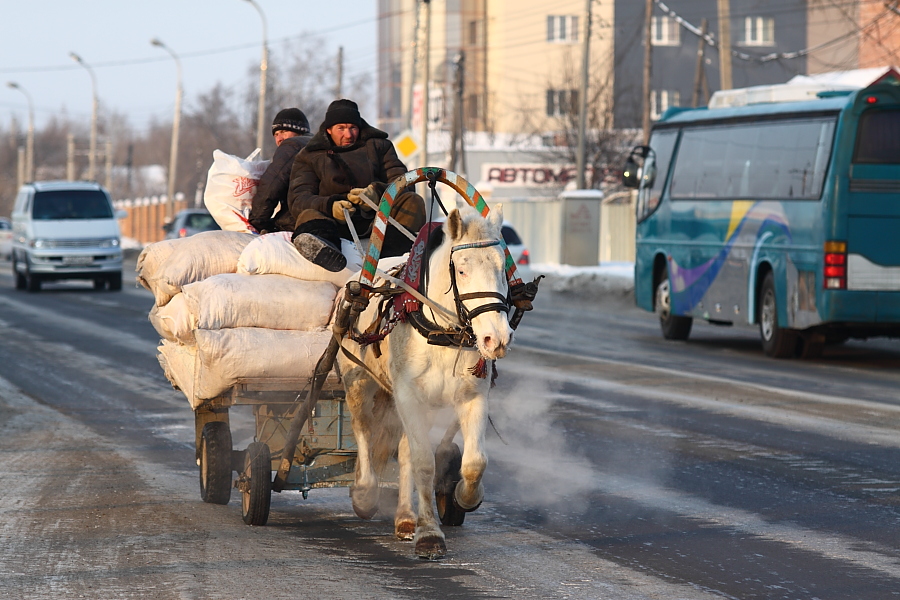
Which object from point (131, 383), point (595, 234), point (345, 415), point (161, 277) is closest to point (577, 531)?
point (345, 415)

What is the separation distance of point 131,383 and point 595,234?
24.3 m

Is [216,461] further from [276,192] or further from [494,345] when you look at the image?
[494,345]

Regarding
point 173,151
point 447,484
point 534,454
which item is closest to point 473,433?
point 447,484

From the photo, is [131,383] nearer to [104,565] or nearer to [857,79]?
[104,565]

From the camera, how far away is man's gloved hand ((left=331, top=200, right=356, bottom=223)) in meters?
7.58

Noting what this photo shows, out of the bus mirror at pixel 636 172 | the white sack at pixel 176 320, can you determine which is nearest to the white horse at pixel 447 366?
the white sack at pixel 176 320

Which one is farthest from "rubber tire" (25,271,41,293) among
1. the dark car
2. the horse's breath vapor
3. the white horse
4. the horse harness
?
the horse harness

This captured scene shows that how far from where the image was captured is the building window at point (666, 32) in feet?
263

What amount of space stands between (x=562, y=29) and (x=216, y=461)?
76.2 metres

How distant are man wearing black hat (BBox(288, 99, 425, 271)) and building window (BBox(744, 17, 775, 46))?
7716 cm

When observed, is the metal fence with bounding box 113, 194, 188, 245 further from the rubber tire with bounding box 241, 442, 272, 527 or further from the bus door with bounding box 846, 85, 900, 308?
the rubber tire with bounding box 241, 442, 272, 527

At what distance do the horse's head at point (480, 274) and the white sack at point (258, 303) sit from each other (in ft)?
5.64

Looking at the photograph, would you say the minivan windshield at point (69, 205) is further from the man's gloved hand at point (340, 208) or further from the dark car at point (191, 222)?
the man's gloved hand at point (340, 208)

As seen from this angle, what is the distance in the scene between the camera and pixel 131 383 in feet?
48.4
